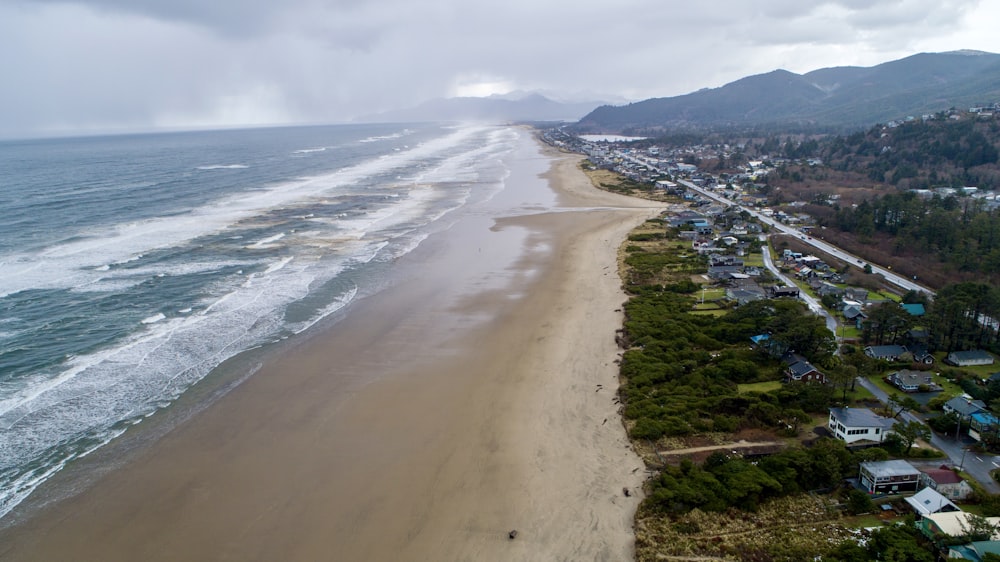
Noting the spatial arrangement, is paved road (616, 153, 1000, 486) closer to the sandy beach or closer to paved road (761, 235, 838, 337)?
paved road (761, 235, 838, 337)

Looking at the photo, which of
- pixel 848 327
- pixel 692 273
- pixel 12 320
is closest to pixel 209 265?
pixel 12 320

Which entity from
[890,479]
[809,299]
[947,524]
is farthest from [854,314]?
[947,524]

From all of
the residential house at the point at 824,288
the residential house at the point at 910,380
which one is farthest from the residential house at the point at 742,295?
the residential house at the point at 910,380

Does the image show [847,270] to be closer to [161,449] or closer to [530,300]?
[530,300]

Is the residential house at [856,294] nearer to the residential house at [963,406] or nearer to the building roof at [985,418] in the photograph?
the residential house at [963,406]

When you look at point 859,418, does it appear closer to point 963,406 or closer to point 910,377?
point 963,406

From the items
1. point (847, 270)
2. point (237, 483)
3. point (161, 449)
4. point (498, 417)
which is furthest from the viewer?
point (847, 270)

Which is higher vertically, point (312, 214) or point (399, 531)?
point (312, 214)
